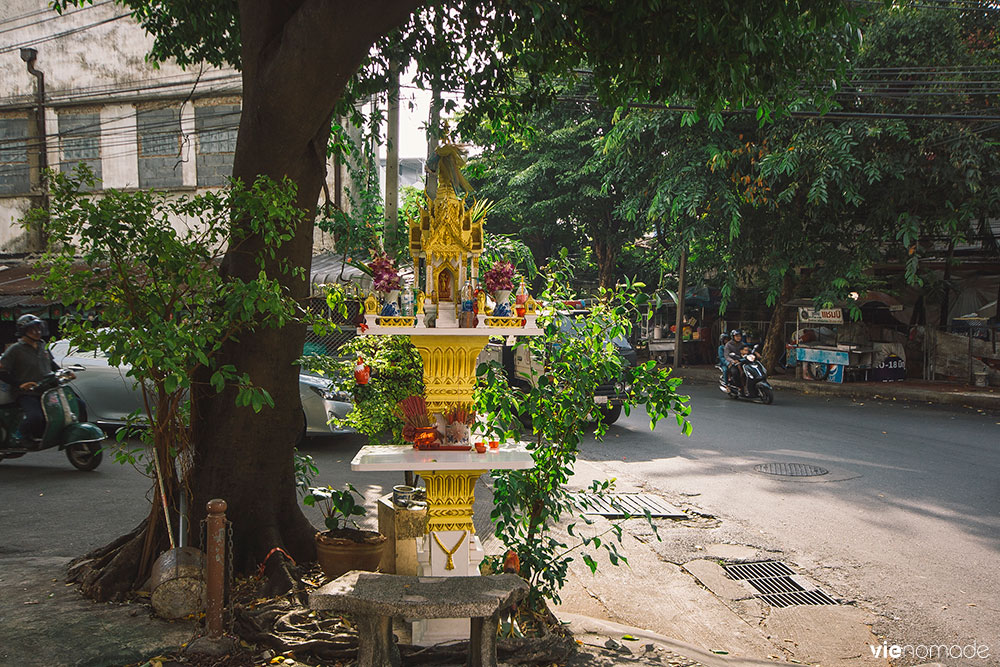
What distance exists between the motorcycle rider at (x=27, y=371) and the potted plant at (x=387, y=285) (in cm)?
538

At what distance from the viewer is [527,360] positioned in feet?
41.2

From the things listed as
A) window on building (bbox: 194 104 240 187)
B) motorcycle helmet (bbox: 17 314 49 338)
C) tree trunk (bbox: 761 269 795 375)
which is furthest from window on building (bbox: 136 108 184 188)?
tree trunk (bbox: 761 269 795 375)

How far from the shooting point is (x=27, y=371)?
8547 millimetres

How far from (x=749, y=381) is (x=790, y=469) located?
22.0 ft

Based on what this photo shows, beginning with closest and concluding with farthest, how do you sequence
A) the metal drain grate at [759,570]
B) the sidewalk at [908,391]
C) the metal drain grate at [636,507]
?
the metal drain grate at [759,570], the metal drain grate at [636,507], the sidewalk at [908,391]

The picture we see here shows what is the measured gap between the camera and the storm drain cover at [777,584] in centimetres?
568

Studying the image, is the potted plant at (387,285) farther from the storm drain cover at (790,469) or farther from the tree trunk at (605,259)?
the tree trunk at (605,259)

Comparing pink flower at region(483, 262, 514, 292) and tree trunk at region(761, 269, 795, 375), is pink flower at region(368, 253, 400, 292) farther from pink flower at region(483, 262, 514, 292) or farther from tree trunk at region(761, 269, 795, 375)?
tree trunk at region(761, 269, 795, 375)

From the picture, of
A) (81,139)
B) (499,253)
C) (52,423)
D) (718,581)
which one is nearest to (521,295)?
(499,253)

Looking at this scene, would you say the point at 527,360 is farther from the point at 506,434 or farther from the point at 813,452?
the point at 506,434

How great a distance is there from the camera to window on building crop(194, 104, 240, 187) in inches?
742

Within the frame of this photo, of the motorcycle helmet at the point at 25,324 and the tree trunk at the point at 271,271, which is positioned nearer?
the tree trunk at the point at 271,271

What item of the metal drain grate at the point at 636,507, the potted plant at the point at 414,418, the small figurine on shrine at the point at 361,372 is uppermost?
the small figurine on shrine at the point at 361,372

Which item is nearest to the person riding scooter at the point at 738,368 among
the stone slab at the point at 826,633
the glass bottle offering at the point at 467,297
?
the stone slab at the point at 826,633
